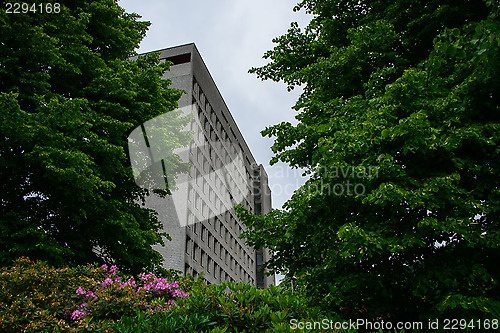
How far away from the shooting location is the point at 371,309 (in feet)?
25.6

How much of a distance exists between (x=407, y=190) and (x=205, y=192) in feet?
137

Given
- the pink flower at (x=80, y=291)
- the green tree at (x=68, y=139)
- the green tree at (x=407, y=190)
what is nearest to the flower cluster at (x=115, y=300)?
the pink flower at (x=80, y=291)

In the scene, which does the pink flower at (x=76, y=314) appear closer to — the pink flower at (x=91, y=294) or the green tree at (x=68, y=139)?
the pink flower at (x=91, y=294)

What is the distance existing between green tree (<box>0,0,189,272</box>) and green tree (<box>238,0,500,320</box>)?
185 inches

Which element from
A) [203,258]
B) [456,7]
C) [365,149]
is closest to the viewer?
[365,149]

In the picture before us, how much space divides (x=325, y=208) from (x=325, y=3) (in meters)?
7.52

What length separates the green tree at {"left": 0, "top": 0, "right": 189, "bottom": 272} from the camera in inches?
378

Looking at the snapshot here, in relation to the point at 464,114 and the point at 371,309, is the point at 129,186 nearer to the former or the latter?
the point at 371,309

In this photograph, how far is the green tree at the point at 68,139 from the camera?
9.59 meters

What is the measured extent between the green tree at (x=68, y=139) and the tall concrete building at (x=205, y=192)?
20.4 meters

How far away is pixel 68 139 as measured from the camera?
9617 mm

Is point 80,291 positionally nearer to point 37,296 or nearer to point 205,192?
point 37,296

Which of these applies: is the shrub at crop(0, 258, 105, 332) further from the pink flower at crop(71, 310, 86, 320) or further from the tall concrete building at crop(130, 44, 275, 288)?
the tall concrete building at crop(130, 44, 275, 288)

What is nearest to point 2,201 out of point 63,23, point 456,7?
point 63,23
